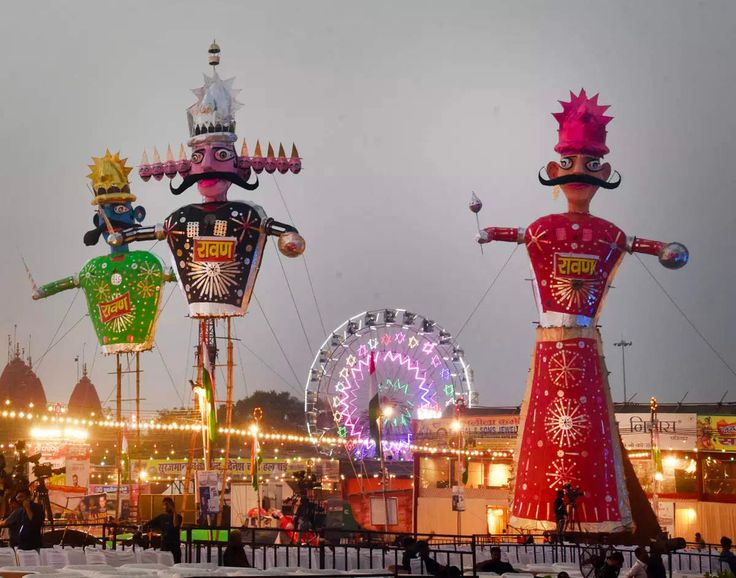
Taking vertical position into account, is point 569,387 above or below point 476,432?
above

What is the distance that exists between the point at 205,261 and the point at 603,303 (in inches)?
403

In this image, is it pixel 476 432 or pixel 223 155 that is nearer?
pixel 223 155

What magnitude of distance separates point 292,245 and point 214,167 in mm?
2995

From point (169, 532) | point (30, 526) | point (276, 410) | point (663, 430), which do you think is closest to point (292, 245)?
point (169, 532)

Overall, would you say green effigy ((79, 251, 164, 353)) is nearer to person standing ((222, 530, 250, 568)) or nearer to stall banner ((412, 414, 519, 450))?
stall banner ((412, 414, 519, 450))

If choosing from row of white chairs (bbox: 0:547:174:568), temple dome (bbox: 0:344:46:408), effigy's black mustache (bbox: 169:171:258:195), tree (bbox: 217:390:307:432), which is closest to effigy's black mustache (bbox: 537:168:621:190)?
effigy's black mustache (bbox: 169:171:258:195)

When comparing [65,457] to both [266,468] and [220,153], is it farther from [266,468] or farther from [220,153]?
[220,153]

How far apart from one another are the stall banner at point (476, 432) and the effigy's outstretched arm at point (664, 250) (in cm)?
1810

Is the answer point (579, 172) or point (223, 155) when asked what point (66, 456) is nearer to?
point (223, 155)

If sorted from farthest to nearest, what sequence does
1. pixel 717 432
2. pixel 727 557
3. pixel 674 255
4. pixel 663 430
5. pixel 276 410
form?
pixel 276 410 → pixel 663 430 → pixel 717 432 → pixel 674 255 → pixel 727 557

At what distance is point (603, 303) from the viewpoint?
98.9ft

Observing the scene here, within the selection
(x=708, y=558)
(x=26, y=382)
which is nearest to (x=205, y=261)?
(x=708, y=558)

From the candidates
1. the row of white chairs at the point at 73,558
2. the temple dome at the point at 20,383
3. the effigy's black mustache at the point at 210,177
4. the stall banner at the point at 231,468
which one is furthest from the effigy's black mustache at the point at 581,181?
the temple dome at the point at 20,383

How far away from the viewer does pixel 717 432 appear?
1602 inches
